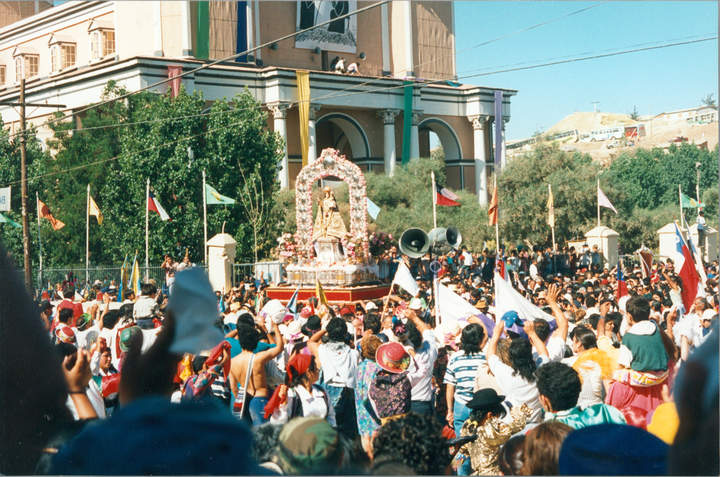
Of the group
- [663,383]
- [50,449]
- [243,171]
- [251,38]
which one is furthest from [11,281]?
[251,38]

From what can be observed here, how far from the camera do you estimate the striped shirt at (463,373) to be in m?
6.27

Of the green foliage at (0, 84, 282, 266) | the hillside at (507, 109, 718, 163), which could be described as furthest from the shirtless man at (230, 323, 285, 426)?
the hillside at (507, 109, 718, 163)

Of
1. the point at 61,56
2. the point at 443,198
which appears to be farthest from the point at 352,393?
the point at 61,56

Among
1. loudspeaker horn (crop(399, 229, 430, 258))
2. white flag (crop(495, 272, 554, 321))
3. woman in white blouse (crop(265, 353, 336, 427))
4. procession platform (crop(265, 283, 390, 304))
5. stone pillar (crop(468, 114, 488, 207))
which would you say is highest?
stone pillar (crop(468, 114, 488, 207))

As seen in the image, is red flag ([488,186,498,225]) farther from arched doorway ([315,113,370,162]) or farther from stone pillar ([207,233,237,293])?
arched doorway ([315,113,370,162])

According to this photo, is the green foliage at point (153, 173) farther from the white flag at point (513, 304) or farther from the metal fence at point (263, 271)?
the white flag at point (513, 304)

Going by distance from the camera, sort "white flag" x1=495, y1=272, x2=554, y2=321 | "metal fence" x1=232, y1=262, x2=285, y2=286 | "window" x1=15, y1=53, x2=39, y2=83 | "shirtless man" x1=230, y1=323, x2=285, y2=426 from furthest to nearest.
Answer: "window" x1=15, y1=53, x2=39, y2=83
"metal fence" x1=232, y1=262, x2=285, y2=286
"white flag" x1=495, y1=272, x2=554, y2=321
"shirtless man" x1=230, y1=323, x2=285, y2=426

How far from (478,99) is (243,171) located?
82.1 feet

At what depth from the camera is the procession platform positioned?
22.1 m

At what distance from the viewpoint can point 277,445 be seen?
8.34 feet

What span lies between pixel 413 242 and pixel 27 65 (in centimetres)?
3268

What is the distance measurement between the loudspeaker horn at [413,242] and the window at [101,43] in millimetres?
27327

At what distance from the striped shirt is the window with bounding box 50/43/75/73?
41.6 m

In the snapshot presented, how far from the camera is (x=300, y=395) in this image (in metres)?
6.16
